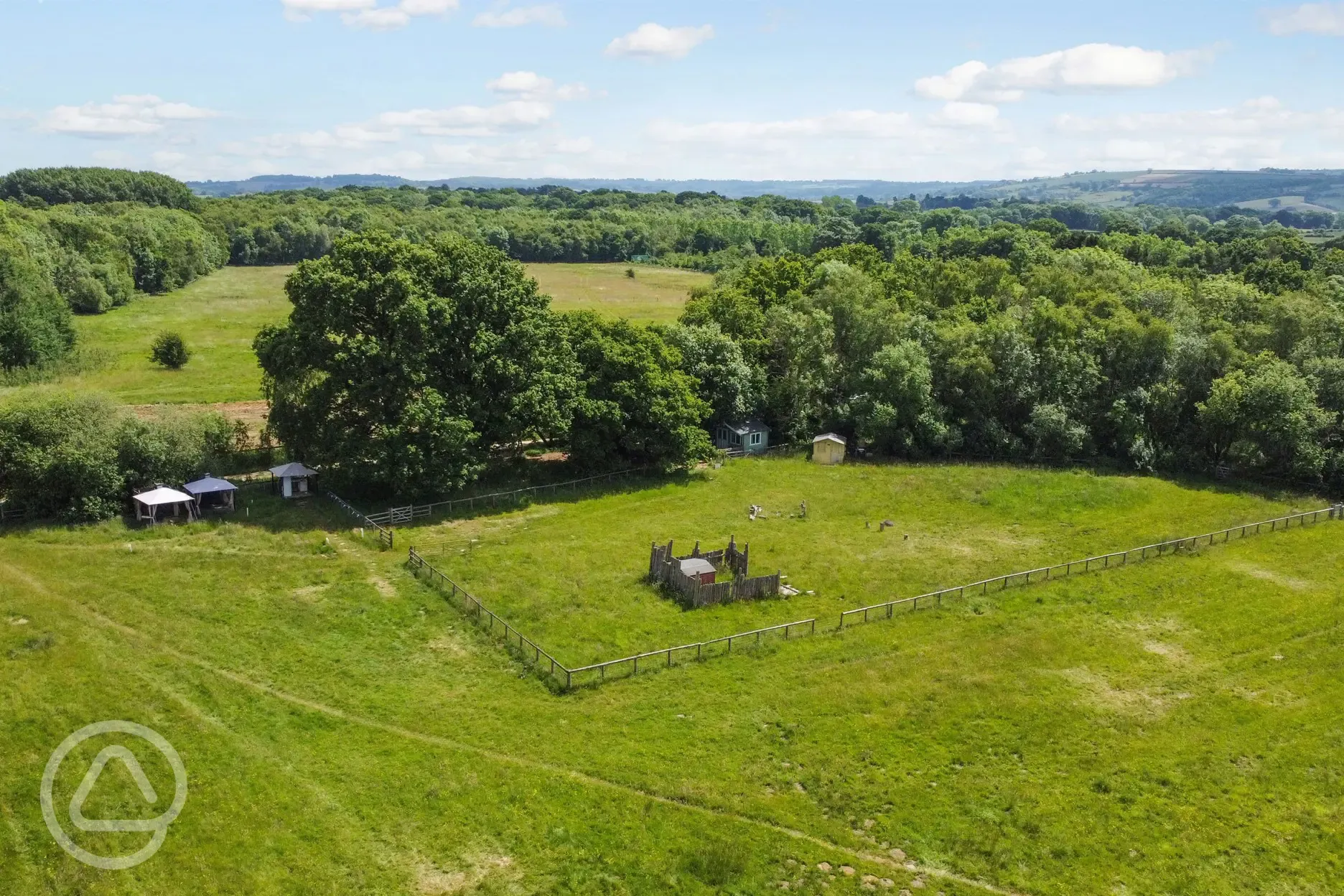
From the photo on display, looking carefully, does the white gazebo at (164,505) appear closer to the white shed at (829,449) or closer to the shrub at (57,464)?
Answer: the shrub at (57,464)

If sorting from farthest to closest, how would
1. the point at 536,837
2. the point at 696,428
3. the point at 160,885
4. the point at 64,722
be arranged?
1. the point at 696,428
2. the point at 64,722
3. the point at 536,837
4. the point at 160,885

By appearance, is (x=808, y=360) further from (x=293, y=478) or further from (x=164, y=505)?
(x=164, y=505)

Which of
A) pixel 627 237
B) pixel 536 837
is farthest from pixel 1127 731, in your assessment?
pixel 627 237

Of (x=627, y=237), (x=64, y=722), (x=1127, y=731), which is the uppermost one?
(x=627, y=237)

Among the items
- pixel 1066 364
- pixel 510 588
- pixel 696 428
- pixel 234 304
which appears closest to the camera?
pixel 510 588

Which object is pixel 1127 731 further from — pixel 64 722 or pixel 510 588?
pixel 64 722

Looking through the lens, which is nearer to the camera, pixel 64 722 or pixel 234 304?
pixel 64 722

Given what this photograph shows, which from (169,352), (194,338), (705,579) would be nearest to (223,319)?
(194,338)
